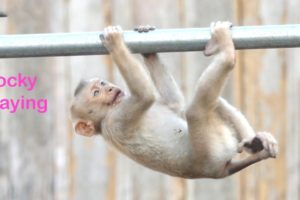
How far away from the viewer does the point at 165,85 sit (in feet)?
23.1

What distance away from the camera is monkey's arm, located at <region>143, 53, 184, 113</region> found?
696 centimetres

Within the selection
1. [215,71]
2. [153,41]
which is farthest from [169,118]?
[153,41]

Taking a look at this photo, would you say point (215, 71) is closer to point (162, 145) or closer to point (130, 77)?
point (130, 77)

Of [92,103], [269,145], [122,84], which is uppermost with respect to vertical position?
[122,84]

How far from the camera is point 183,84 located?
303 inches

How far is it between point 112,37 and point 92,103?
79 centimetres

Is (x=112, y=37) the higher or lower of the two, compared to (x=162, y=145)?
higher

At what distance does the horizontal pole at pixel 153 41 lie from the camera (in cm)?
566

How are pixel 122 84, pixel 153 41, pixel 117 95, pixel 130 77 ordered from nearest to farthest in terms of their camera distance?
pixel 153 41 < pixel 130 77 < pixel 117 95 < pixel 122 84

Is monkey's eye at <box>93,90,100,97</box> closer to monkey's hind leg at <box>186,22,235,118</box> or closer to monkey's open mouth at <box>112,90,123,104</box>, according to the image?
monkey's open mouth at <box>112,90,123,104</box>

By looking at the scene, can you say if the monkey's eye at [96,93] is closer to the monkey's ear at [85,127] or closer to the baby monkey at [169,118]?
the baby monkey at [169,118]

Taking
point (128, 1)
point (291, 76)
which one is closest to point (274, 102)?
point (291, 76)

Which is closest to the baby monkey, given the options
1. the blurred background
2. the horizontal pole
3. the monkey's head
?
the monkey's head

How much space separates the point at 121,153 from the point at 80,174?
57 cm
